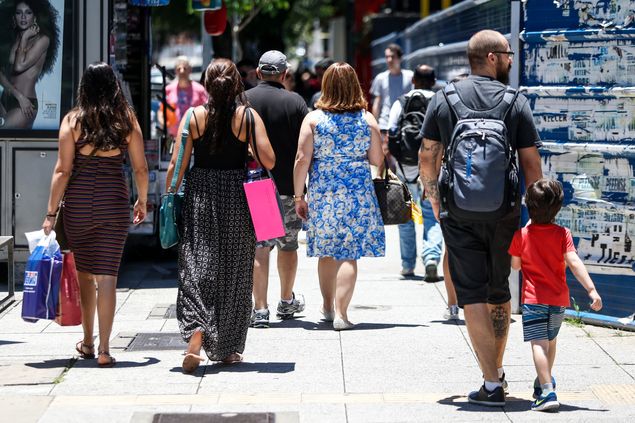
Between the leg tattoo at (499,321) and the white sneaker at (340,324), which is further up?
the leg tattoo at (499,321)

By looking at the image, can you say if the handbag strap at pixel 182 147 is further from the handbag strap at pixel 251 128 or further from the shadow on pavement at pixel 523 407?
the shadow on pavement at pixel 523 407

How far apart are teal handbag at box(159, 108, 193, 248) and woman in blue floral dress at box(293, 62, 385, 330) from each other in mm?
1268

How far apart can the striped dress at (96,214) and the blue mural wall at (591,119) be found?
9.71 ft

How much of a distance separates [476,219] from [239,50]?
29047 mm

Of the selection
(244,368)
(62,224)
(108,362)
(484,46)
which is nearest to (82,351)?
(108,362)

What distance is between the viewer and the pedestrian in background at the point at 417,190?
959cm

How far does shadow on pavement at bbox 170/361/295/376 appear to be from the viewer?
6.91 meters

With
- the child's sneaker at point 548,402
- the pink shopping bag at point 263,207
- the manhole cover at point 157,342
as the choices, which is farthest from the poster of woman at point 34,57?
the child's sneaker at point 548,402

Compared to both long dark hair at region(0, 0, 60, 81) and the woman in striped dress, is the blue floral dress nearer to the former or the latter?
the woman in striped dress

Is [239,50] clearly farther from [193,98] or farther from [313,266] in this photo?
[313,266]

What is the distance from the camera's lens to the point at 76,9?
32.2 feet

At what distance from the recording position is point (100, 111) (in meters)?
6.86

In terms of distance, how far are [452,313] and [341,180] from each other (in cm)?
124

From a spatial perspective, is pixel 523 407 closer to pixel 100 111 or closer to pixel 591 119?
pixel 591 119
